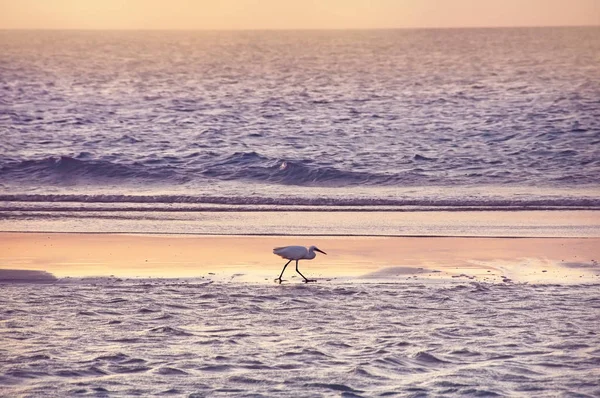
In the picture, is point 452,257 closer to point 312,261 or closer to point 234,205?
point 312,261

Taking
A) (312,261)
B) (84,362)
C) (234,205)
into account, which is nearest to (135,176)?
(234,205)

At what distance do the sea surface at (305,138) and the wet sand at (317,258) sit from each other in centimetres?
447

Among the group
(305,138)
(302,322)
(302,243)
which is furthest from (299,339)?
(305,138)

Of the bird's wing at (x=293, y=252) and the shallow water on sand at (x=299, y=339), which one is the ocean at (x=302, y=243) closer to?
the shallow water on sand at (x=299, y=339)

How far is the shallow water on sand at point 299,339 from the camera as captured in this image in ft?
24.7

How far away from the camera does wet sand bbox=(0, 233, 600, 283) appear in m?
12.2

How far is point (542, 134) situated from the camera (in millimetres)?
32781

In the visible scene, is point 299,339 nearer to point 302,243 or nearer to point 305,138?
point 302,243

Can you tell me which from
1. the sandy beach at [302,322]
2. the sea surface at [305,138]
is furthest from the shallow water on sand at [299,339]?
the sea surface at [305,138]

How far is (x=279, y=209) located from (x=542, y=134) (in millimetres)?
16480

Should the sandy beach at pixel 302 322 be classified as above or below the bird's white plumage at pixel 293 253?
below

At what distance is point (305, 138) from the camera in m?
34.0

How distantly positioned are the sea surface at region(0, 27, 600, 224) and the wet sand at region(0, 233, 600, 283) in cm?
447

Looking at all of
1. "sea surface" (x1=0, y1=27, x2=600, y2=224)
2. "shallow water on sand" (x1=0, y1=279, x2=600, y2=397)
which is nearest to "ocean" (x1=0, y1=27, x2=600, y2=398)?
"shallow water on sand" (x1=0, y1=279, x2=600, y2=397)
